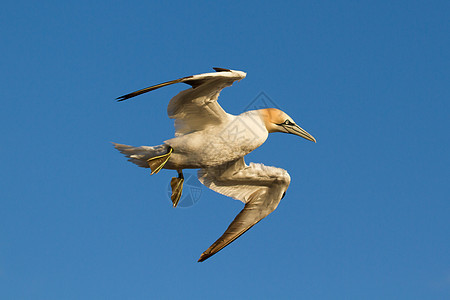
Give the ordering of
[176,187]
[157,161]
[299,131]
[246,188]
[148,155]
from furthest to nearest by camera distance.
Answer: [246,188] < [176,187] < [299,131] < [148,155] < [157,161]

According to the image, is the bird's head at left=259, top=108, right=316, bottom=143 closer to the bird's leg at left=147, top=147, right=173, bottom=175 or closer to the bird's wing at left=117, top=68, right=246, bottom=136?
the bird's wing at left=117, top=68, right=246, bottom=136

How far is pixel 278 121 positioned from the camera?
570 inches

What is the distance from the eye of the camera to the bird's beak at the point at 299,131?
1472cm

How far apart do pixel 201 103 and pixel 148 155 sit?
1.69m

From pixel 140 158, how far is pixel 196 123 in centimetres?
148

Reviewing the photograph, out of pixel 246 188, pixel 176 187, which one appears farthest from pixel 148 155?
pixel 246 188

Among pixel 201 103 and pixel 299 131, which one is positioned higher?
pixel 299 131

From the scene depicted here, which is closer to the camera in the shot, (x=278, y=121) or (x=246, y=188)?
(x=278, y=121)

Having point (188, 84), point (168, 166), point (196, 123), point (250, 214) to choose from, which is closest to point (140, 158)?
point (168, 166)

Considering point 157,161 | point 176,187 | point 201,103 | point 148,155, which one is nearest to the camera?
point 201,103

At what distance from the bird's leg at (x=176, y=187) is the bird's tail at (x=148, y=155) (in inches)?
49.9

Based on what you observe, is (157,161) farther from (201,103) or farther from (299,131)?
(299,131)

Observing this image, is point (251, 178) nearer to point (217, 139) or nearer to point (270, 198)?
point (270, 198)

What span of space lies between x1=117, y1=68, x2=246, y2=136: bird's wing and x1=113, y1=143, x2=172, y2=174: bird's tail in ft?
1.58
